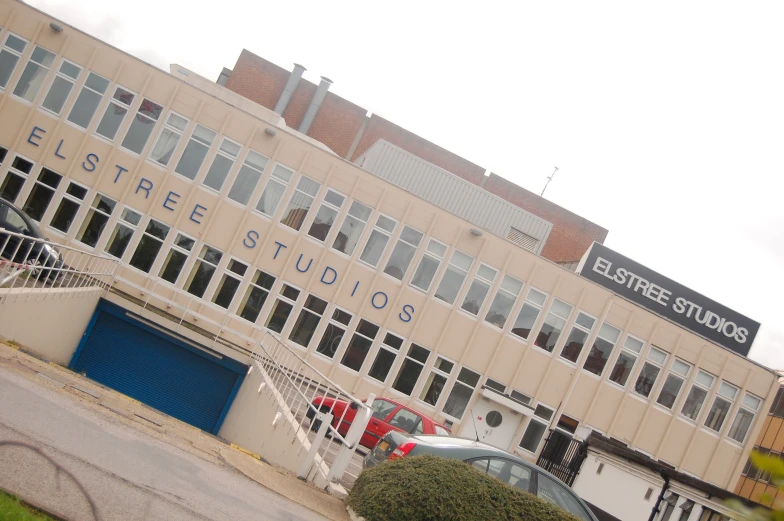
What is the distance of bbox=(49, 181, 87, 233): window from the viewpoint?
25.8m

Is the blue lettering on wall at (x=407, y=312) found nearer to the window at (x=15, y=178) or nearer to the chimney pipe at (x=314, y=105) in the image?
the window at (x=15, y=178)

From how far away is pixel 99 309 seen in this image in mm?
23312

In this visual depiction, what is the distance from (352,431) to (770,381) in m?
23.9

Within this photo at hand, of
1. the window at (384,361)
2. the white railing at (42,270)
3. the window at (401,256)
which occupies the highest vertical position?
the window at (401,256)

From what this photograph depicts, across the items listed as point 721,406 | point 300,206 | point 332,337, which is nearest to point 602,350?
point 721,406

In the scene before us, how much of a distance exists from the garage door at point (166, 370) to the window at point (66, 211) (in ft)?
13.8

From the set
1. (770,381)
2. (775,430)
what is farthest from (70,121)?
(775,430)

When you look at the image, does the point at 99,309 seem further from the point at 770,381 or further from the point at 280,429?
the point at 770,381

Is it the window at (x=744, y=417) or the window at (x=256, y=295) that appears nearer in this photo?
the window at (x=256, y=295)

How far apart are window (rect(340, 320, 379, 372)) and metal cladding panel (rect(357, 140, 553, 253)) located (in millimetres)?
7109

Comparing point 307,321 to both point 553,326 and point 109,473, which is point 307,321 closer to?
point 553,326

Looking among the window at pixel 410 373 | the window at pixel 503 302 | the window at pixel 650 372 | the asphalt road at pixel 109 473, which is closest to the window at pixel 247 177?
the window at pixel 410 373

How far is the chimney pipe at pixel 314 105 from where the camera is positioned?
46.1 m

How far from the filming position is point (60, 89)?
86.2 feet
